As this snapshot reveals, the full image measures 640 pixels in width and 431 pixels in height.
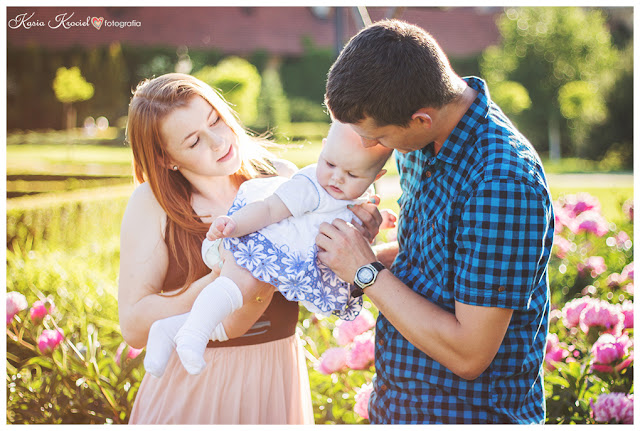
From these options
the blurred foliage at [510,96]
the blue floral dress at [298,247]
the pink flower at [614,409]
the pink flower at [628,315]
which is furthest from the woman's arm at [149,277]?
the blurred foliage at [510,96]

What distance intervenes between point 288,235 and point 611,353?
1.44 meters

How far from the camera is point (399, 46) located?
1.41 m

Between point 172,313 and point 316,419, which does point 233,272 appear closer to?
point 172,313

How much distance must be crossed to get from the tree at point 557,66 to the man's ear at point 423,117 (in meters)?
14.1

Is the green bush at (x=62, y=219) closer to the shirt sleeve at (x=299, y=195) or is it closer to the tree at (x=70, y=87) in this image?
the tree at (x=70, y=87)

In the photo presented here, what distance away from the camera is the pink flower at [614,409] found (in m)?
2.10

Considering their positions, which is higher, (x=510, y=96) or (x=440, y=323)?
(x=510, y=96)

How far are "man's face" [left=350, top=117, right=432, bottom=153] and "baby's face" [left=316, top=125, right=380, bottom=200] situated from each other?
156 millimetres

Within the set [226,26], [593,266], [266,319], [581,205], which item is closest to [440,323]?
[266,319]

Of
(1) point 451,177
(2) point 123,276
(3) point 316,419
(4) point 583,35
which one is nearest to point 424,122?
(1) point 451,177

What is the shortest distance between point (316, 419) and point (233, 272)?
1.14m

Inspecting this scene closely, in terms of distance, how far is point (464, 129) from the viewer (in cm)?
151

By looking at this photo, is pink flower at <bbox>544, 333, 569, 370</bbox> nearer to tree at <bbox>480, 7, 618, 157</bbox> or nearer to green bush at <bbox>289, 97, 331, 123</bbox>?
green bush at <bbox>289, 97, 331, 123</bbox>

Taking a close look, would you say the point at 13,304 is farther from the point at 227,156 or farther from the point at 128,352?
the point at 227,156
